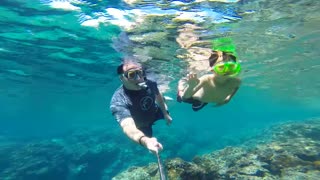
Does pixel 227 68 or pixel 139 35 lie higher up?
pixel 227 68

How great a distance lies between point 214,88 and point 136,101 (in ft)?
6.82

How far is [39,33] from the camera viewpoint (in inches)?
623

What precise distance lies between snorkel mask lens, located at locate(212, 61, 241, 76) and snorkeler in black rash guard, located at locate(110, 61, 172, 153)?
2.00 meters

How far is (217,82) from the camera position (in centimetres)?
638

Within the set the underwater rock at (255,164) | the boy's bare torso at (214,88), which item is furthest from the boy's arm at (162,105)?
the underwater rock at (255,164)

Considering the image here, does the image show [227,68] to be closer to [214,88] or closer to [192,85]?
[214,88]

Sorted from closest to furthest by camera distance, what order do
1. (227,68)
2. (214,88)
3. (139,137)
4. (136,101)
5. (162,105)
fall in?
(139,137), (227,68), (214,88), (136,101), (162,105)

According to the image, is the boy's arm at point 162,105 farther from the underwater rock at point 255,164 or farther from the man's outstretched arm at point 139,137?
the underwater rock at point 255,164

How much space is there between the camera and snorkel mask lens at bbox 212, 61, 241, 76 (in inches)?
224

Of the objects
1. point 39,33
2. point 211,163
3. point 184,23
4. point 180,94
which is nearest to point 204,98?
point 180,94

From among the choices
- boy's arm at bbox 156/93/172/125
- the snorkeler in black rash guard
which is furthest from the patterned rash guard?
boy's arm at bbox 156/93/172/125

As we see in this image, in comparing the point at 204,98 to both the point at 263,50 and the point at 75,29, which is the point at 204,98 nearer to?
the point at 75,29

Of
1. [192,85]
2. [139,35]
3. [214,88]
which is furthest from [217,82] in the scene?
[139,35]

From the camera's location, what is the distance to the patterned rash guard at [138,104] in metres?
6.71
